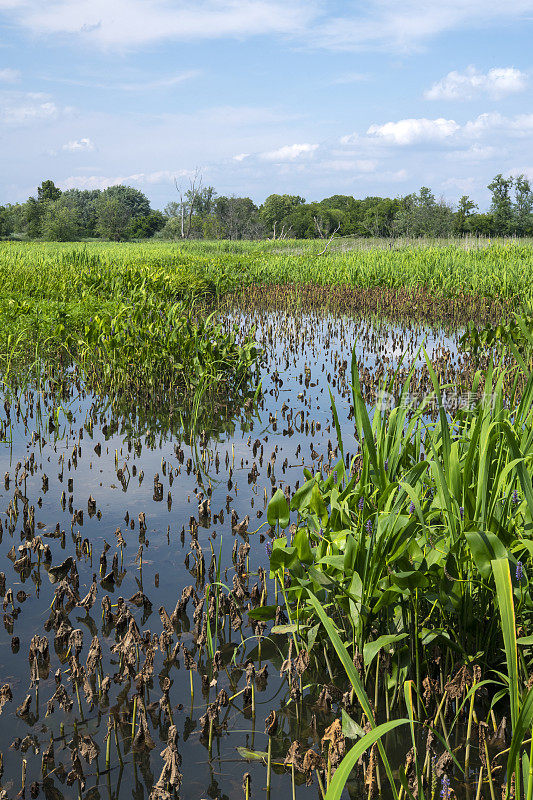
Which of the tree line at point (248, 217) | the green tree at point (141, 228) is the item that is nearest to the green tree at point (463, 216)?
the tree line at point (248, 217)

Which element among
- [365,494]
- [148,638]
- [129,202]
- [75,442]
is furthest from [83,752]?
[129,202]

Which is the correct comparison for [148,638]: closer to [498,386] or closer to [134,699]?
[134,699]

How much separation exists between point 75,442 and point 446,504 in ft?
14.1

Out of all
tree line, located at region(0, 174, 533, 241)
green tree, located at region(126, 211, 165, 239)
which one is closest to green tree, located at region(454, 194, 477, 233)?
tree line, located at region(0, 174, 533, 241)

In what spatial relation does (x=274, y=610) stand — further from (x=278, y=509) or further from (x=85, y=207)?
(x=85, y=207)

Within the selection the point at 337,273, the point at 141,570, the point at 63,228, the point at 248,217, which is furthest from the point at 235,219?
the point at 141,570

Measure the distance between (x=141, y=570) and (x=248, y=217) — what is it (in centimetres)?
9645

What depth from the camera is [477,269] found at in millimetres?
16391

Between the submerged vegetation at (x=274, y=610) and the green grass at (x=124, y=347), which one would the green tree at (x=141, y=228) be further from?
the submerged vegetation at (x=274, y=610)

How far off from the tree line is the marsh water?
51.9 meters

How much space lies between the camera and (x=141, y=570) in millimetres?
3732

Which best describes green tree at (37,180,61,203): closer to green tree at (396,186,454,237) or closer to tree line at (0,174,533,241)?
tree line at (0,174,533,241)

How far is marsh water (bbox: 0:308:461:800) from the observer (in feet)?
7.68

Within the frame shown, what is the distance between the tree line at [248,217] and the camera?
6756cm
